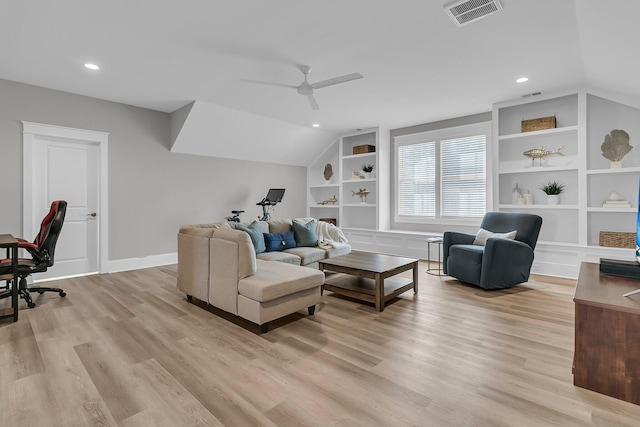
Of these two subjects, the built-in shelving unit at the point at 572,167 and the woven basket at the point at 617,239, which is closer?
the woven basket at the point at 617,239

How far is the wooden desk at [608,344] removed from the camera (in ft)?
5.78

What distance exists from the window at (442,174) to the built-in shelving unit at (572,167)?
544mm

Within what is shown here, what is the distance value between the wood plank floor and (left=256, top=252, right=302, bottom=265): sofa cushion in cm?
106

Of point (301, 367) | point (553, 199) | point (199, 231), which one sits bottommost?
point (301, 367)

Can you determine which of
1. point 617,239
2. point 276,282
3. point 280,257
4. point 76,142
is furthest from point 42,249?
point 617,239

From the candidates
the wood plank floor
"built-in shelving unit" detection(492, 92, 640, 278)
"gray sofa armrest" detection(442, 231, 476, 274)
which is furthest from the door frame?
"built-in shelving unit" detection(492, 92, 640, 278)

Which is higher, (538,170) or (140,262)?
(538,170)

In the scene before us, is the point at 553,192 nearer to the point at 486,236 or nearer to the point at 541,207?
the point at 541,207

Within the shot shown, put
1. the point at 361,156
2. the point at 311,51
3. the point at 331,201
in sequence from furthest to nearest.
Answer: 1. the point at 331,201
2. the point at 361,156
3. the point at 311,51

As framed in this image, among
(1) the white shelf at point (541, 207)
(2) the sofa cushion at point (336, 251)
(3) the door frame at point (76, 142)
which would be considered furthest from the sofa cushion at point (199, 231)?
(1) the white shelf at point (541, 207)

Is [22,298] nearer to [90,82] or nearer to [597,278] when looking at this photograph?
[90,82]

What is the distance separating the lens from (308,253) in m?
4.59

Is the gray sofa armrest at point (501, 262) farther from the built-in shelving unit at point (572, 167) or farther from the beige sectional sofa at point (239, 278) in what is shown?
the beige sectional sofa at point (239, 278)

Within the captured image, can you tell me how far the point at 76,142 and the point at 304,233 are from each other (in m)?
3.74
